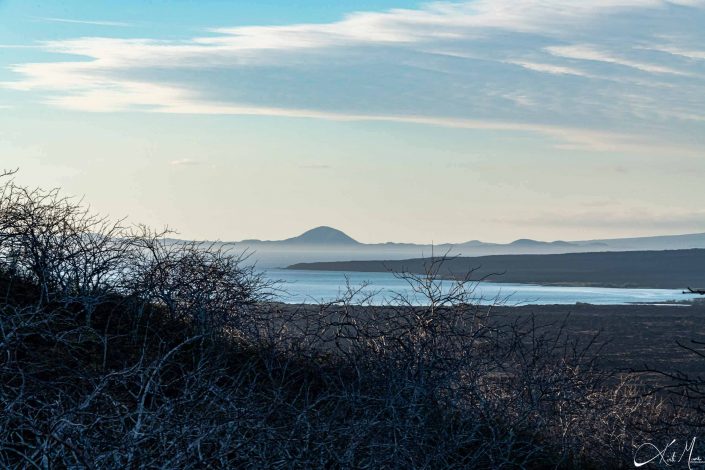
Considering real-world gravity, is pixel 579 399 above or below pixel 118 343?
below

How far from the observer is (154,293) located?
1869 centimetres

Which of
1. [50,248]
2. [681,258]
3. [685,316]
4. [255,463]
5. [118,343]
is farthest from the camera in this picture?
[681,258]

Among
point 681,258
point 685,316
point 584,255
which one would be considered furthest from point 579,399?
point 584,255

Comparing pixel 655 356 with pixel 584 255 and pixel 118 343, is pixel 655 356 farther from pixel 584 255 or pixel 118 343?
pixel 584 255

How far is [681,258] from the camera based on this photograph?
5536 inches

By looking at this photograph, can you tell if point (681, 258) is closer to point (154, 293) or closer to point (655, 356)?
point (655, 356)

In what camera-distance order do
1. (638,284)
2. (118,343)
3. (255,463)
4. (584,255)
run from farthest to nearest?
(584,255) < (638,284) < (118,343) < (255,463)

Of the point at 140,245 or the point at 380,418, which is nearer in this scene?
the point at 380,418

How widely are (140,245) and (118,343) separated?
2.67 meters

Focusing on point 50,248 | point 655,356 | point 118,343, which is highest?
point 50,248

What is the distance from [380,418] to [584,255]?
146 meters

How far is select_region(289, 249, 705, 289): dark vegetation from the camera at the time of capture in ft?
390

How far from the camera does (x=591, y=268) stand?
468ft

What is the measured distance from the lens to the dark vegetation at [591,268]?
118781 millimetres
